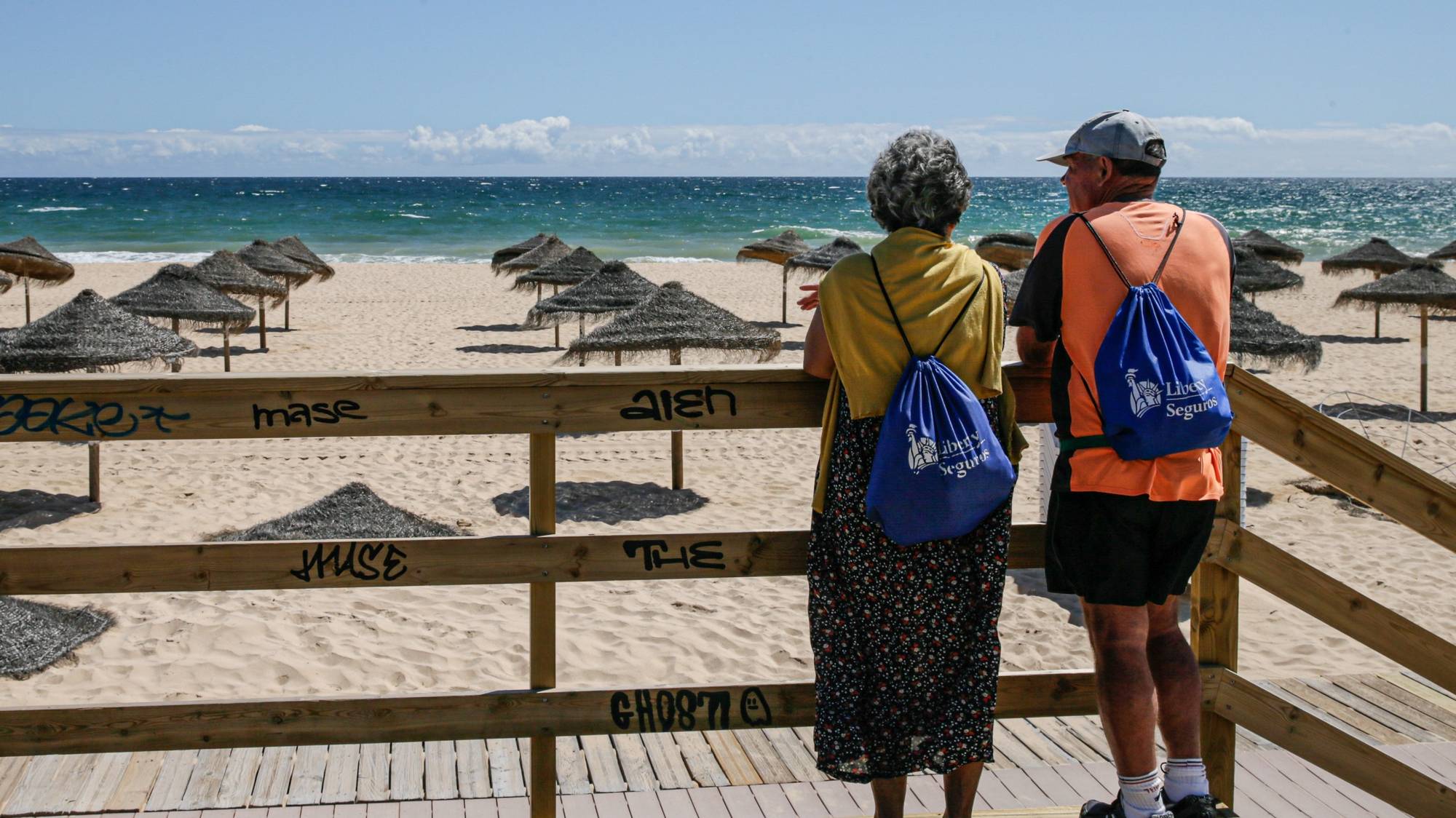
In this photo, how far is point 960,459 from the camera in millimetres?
2195

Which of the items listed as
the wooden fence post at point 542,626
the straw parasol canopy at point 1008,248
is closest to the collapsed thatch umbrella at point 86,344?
the wooden fence post at point 542,626

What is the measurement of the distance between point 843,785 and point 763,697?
2.79ft

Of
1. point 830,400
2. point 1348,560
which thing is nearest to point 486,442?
point 1348,560

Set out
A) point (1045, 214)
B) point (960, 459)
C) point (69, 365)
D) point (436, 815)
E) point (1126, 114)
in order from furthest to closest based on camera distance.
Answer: point (1045, 214)
point (69, 365)
point (436, 815)
point (1126, 114)
point (960, 459)

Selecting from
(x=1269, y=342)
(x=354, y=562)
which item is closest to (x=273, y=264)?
(x=1269, y=342)

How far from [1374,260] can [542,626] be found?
72.3 ft

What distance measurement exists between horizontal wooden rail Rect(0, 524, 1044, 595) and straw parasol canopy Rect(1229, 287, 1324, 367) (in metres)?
8.47

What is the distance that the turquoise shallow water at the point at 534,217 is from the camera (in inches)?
1944

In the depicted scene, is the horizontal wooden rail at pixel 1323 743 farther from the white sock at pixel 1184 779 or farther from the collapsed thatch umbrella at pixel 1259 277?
the collapsed thatch umbrella at pixel 1259 277

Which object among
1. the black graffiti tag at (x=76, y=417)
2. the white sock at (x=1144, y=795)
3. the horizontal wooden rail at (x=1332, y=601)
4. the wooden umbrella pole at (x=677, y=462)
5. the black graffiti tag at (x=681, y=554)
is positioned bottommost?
the wooden umbrella pole at (x=677, y=462)

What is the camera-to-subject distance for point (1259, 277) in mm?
16422

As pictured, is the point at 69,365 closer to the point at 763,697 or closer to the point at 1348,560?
the point at 763,697

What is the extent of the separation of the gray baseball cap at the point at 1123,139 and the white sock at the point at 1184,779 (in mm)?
1195

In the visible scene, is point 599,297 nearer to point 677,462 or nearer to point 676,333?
point 676,333
